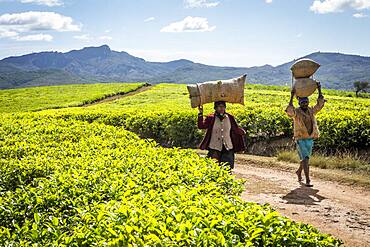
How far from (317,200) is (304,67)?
9.84 feet

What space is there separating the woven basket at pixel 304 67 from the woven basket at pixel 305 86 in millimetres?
120

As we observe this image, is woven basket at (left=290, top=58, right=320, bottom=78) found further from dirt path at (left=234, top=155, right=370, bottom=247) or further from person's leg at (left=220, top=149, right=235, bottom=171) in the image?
dirt path at (left=234, top=155, right=370, bottom=247)

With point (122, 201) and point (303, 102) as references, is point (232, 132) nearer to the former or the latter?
point (303, 102)

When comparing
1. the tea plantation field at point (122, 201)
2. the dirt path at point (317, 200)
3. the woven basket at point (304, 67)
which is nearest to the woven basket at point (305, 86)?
the woven basket at point (304, 67)

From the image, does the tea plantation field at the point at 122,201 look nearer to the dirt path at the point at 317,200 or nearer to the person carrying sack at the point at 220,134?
the person carrying sack at the point at 220,134

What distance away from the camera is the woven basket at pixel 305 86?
9.23 metres

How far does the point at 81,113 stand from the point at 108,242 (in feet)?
54.7

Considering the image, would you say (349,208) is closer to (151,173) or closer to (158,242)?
(151,173)

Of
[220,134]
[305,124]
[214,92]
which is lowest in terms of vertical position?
[220,134]

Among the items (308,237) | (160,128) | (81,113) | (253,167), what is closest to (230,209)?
(308,237)

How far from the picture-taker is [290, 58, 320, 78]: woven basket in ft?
30.1

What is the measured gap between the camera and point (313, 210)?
7.96m

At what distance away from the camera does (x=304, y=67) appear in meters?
9.22

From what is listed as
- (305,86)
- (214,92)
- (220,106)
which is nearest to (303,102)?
(305,86)
